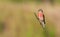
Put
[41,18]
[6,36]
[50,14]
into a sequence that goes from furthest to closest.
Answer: [50,14], [6,36], [41,18]

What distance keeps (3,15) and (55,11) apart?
29.6 inches

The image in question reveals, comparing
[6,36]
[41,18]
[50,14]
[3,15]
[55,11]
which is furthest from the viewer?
[55,11]

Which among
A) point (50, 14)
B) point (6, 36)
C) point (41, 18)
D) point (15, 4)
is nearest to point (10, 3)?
point (15, 4)

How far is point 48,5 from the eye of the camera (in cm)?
260

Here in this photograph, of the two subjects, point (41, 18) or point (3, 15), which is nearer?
point (41, 18)

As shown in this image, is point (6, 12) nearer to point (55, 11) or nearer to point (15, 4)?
point (15, 4)

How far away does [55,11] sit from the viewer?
2.53 meters

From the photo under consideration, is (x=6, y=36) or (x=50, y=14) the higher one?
(x=50, y=14)

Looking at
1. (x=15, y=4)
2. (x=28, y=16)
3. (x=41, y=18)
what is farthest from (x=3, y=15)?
(x=41, y=18)

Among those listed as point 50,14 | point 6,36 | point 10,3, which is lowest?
point 6,36

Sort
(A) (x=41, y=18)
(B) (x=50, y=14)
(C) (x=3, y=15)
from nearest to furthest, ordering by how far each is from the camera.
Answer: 1. (A) (x=41, y=18)
2. (C) (x=3, y=15)
3. (B) (x=50, y=14)

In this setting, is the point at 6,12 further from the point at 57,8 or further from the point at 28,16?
the point at 57,8

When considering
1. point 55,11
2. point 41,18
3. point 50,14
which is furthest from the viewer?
point 55,11

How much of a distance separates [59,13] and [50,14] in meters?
0.16
